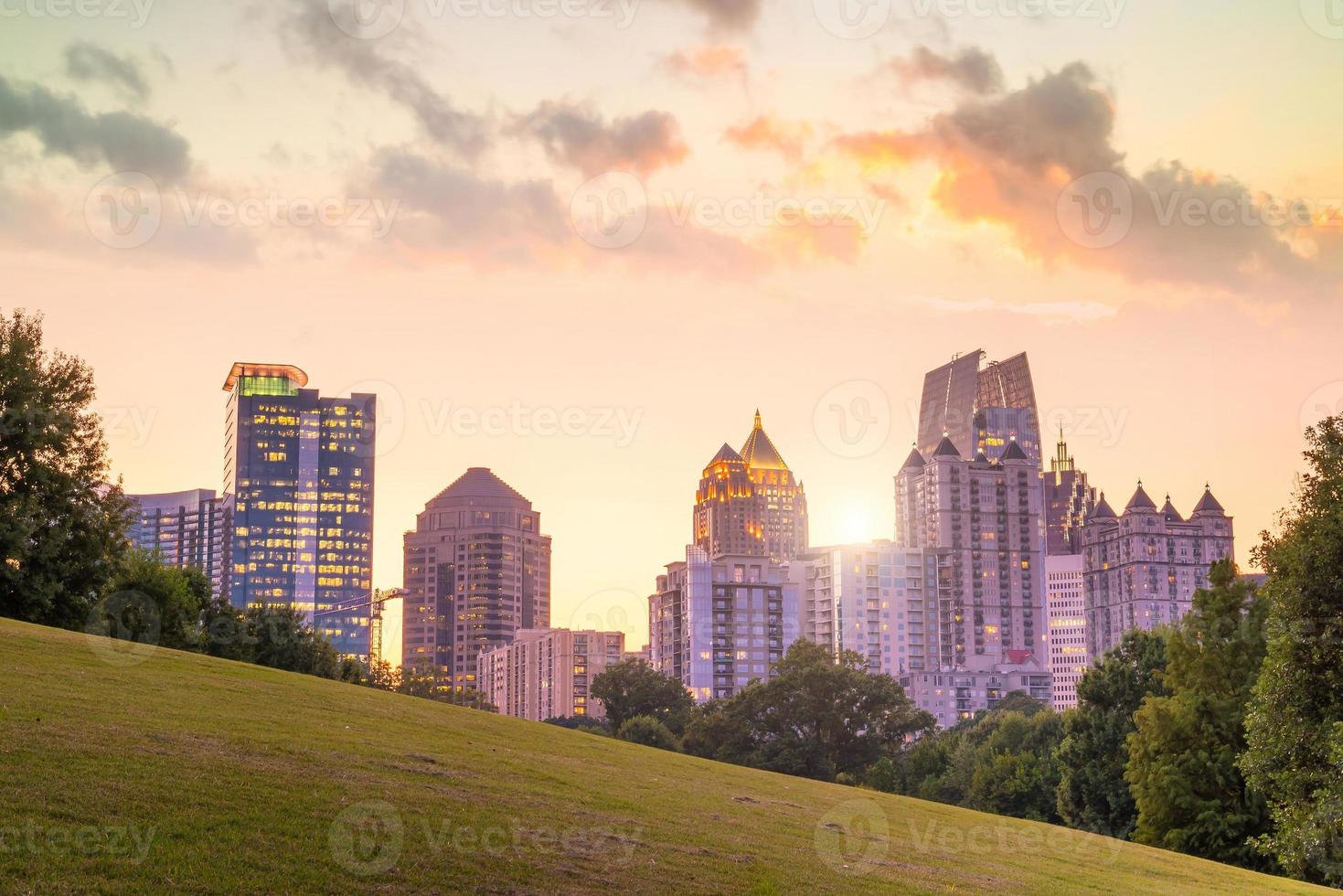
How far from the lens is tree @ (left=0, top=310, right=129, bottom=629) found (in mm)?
58750

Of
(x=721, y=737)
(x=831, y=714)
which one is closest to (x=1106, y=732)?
(x=831, y=714)

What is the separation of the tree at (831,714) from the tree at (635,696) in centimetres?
2301

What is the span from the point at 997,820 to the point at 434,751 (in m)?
24.4

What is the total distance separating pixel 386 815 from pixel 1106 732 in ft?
201

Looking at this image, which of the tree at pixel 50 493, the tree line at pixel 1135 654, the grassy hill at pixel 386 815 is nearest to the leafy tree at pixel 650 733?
the tree line at pixel 1135 654

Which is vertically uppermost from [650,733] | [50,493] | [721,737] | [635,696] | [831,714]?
[50,493]

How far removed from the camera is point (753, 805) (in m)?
35.7

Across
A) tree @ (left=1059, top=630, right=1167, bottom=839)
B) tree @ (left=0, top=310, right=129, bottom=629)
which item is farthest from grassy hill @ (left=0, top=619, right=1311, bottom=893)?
tree @ (left=1059, top=630, right=1167, bottom=839)

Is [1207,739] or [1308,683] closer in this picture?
[1308,683]

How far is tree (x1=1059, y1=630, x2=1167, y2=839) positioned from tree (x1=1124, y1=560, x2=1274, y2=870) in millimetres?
13697

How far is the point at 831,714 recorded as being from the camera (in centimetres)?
13188

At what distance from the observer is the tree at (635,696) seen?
512 ft

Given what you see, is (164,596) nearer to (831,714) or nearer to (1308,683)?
(1308,683)

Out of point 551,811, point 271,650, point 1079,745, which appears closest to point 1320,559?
point 551,811
